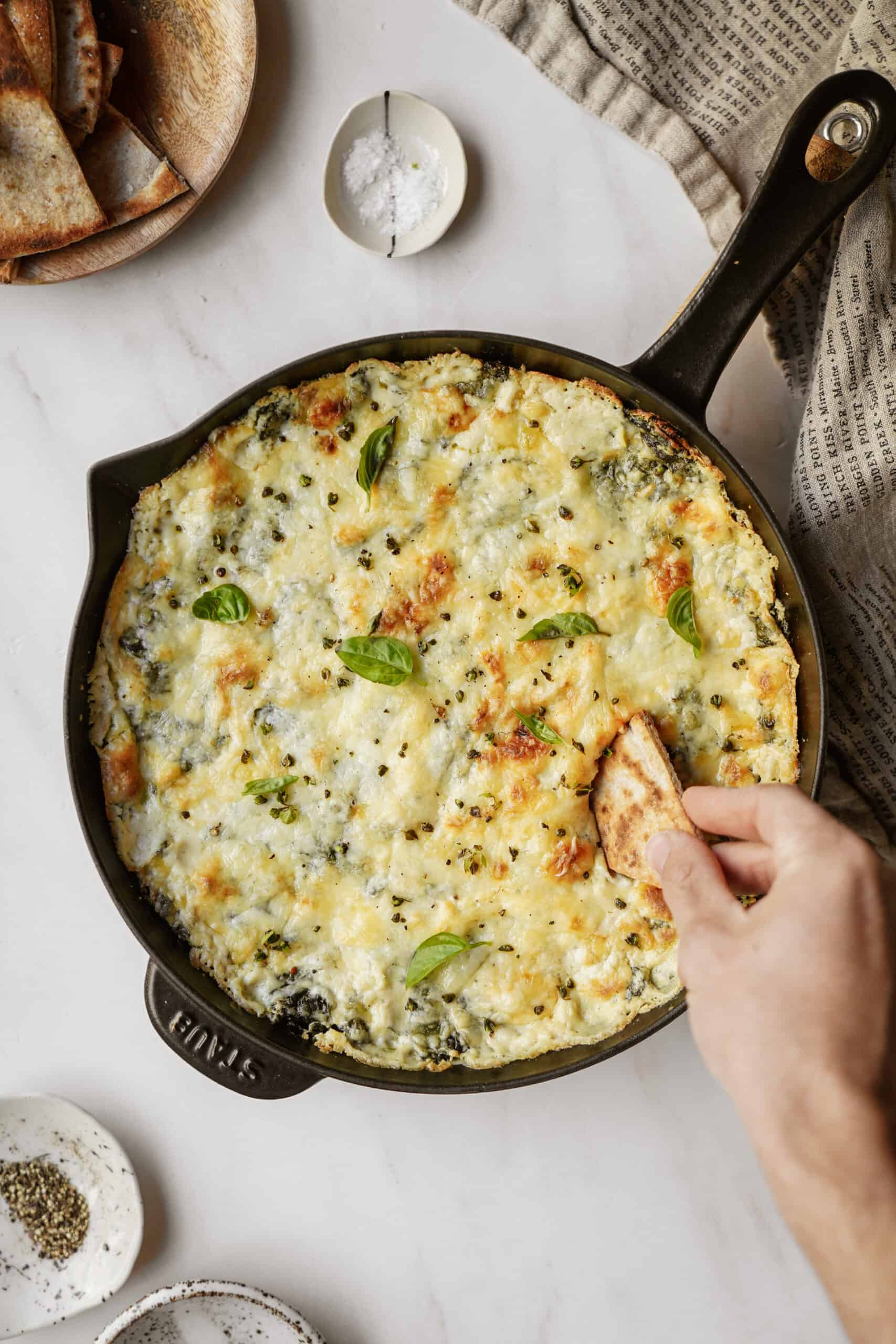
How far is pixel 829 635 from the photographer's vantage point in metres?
3.21

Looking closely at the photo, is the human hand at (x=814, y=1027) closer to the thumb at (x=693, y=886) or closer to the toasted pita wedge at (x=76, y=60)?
the thumb at (x=693, y=886)

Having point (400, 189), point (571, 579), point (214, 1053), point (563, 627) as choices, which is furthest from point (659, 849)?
point (400, 189)

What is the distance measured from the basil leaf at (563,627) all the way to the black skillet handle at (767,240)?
2.02 ft

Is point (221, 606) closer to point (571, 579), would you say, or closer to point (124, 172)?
point (571, 579)

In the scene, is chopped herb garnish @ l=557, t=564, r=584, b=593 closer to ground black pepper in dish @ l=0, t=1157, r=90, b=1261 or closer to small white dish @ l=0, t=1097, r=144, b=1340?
small white dish @ l=0, t=1097, r=144, b=1340

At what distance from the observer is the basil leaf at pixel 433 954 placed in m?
2.83

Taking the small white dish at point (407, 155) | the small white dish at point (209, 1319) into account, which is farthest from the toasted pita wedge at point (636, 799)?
the small white dish at point (209, 1319)

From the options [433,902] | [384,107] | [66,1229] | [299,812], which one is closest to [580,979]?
[433,902]

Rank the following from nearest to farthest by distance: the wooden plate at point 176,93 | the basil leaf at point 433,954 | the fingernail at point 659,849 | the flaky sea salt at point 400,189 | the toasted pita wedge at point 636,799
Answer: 1. the fingernail at point 659,849
2. the toasted pita wedge at point 636,799
3. the basil leaf at point 433,954
4. the wooden plate at point 176,93
5. the flaky sea salt at point 400,189

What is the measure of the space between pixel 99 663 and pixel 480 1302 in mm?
2374

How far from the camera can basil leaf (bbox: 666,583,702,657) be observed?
2.85 meters

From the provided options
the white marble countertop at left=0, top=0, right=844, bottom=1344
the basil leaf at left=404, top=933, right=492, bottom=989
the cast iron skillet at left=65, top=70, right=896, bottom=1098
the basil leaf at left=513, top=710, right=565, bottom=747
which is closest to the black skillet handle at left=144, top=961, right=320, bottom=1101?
the cast iron skillet at left=65, top=70, right=896, bottom=1098

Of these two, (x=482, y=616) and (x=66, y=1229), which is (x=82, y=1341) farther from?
(x=482, y=616)

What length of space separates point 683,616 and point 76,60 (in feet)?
7.57
